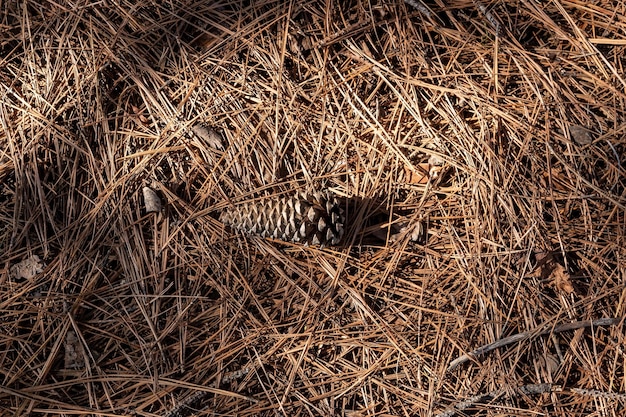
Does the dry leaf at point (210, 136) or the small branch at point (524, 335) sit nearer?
the small branch at point (524, 335)

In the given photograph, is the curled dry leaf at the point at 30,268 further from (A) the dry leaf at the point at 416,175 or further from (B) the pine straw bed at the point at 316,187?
(A) the dry leaf at the point at 416,175

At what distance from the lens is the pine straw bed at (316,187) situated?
1731 mm

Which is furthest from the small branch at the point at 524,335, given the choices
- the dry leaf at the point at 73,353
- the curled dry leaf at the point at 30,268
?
the curled dry leaf at the point at 30,268

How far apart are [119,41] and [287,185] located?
2.50 feet

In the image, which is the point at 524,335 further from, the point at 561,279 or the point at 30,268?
the point at 30,268

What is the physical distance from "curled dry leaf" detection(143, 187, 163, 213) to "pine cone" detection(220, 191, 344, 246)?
23 centimetres

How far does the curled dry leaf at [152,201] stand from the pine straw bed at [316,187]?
2 centimetres

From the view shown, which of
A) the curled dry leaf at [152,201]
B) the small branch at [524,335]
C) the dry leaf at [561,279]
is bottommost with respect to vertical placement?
the small branch at [524,335]

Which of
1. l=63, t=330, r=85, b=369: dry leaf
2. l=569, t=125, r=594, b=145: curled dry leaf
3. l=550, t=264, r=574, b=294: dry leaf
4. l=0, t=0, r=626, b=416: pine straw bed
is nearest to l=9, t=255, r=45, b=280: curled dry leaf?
l=0, t=0, r=626, b=416: pine straw bed

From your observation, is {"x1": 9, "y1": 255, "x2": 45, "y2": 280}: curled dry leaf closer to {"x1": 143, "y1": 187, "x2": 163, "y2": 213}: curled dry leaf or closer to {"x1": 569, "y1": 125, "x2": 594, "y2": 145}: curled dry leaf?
{"x1": 143, "y1": 187, "x2": 163, "y2": 213}: curled dry leaf

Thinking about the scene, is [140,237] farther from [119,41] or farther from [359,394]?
[359,394]

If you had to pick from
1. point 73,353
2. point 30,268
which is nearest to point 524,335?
point 73,353

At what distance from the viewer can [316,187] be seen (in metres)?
1.83

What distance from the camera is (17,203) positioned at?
184 cm
